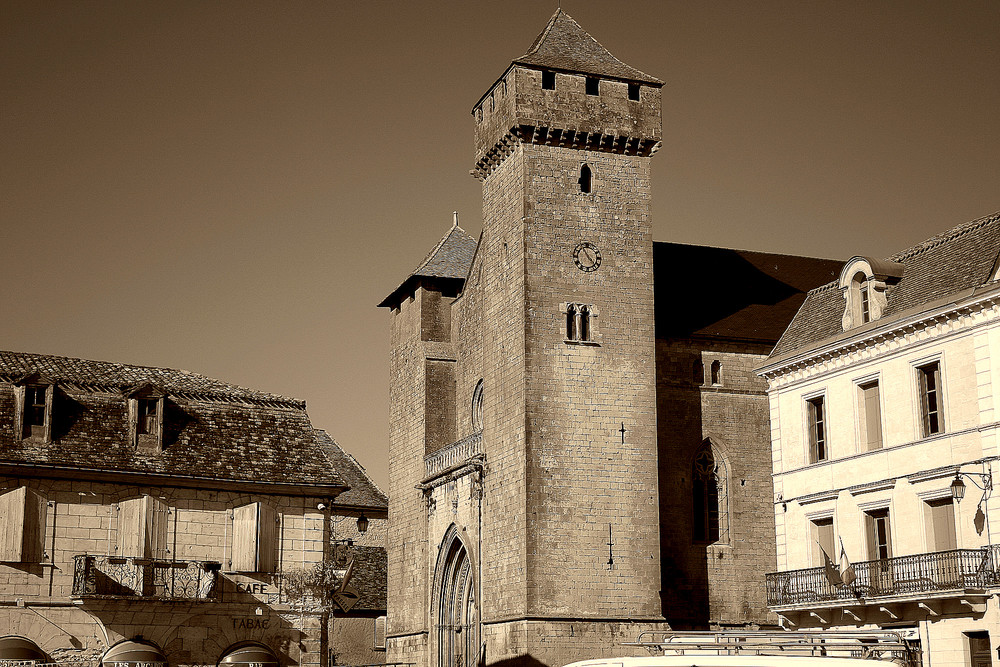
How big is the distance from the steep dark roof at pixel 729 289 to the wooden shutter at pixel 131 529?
675 inches

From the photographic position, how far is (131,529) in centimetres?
2848

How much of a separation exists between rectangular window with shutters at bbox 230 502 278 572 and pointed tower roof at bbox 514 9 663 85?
1613cm

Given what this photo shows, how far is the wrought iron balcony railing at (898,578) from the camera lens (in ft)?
83.5

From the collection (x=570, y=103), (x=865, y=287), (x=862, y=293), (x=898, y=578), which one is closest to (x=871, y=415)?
(x=862, y=293)

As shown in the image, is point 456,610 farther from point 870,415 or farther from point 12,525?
point 12,525

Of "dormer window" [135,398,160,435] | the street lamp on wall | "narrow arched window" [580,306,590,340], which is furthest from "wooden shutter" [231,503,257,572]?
the street lamp on wall

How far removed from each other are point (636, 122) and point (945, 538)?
55.8ft

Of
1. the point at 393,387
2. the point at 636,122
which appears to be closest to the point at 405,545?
the point at 393,387

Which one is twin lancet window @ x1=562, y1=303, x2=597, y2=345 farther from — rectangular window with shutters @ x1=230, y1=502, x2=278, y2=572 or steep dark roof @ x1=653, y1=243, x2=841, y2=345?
rectangular window with shutters @ x1=230, y1=502, x2=278, y2=572

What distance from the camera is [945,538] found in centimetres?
2691

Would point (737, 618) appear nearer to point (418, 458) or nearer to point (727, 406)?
point (727, 406)

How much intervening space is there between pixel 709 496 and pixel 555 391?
21.6ft

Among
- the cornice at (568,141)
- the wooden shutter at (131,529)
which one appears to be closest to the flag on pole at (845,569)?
the cornice at (568,141)

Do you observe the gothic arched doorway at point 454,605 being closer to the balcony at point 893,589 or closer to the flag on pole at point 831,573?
the balcony at point 893,589
